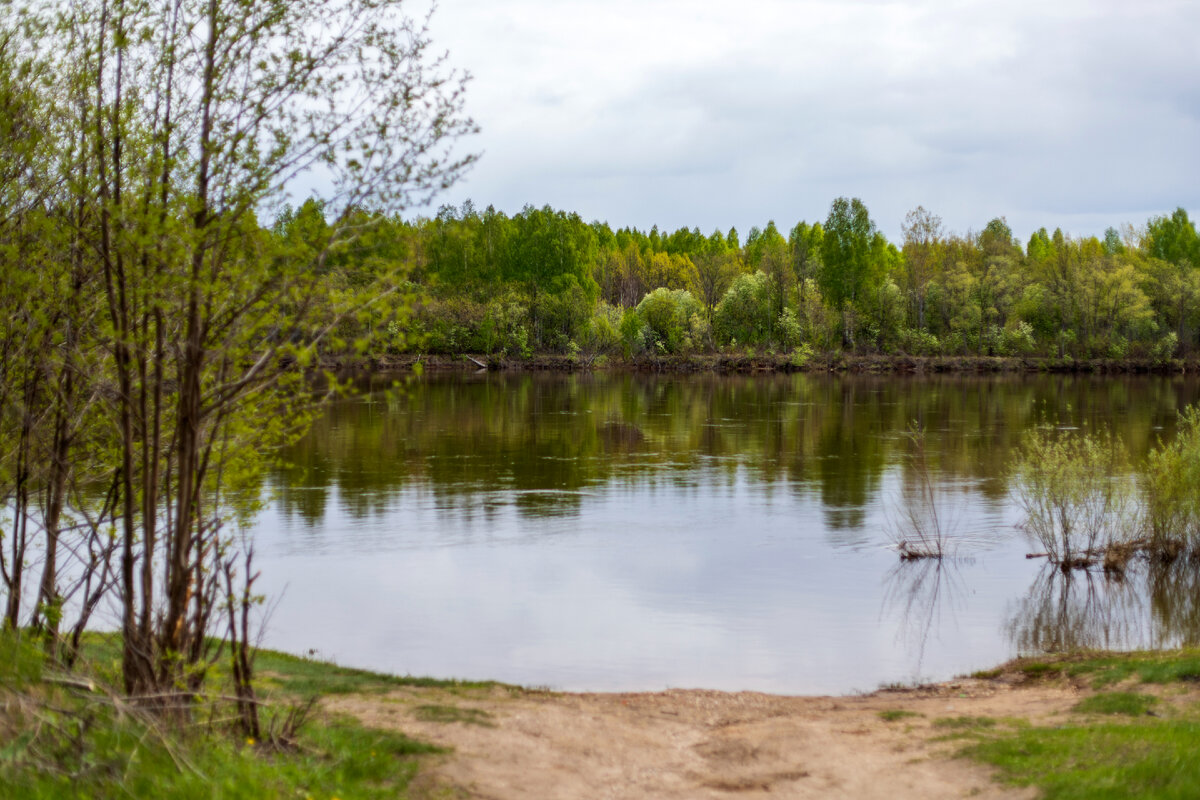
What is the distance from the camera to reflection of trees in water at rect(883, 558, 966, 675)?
66.3 ft

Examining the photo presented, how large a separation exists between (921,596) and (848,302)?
9611cm

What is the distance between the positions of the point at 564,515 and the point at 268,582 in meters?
10.2

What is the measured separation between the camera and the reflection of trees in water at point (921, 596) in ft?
66.3

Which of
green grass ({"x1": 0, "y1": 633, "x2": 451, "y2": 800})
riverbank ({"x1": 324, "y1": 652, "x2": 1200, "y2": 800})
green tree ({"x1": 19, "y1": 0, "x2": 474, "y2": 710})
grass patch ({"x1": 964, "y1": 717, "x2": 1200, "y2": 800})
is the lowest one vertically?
riverbank ({"x1": 324, "y1": 652, "x2": 1200, "y2": 800})

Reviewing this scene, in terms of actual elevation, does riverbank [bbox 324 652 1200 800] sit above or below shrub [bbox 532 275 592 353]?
below

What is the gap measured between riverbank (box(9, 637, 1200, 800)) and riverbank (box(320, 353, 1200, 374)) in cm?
9755

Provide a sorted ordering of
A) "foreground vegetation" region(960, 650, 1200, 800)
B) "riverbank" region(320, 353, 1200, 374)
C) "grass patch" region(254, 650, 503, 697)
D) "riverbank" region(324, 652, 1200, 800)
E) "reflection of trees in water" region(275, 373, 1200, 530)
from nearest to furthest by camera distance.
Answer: "foreground vegetation" region(960, 650, 1200, 800) < "riverbank" region(324, 652, 1200, 800) < "grass patch" region(254, 650, 503, 697) < "reflection of trees in water" region(275, 373, 1200, 530) < "riverbank" region(320, 353, 1200, 374)

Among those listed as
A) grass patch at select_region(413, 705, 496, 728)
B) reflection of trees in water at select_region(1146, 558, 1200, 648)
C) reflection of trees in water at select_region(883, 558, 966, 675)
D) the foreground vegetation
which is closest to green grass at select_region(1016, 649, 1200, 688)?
the foreground vegetation

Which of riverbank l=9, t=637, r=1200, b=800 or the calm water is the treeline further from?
riverbank l=9, t=637, r=1200, b=800

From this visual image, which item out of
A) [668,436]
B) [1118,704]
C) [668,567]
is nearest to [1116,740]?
[1118,704]

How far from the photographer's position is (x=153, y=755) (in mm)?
7805

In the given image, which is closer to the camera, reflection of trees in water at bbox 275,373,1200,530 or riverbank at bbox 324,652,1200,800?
riverbank at bbox 324,652,1200,800

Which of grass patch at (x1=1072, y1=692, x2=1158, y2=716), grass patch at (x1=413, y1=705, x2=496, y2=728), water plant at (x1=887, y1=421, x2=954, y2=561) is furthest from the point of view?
water plant at (x1=887, y1=421, x2=954, y2=561)

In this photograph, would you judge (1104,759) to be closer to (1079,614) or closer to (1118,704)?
(1118,704)
